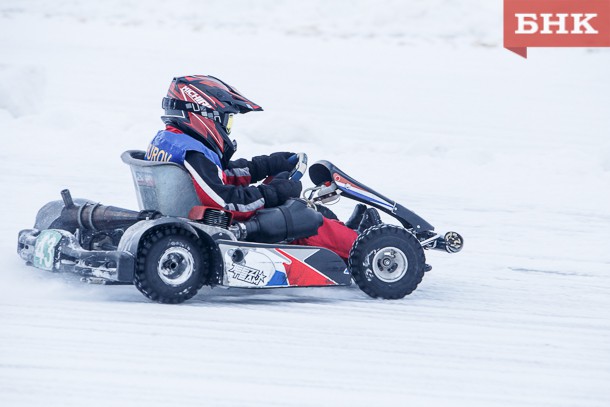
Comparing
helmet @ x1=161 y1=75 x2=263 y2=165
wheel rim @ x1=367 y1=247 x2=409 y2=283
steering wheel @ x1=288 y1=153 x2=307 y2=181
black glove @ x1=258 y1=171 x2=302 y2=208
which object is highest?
helmet @ x1=161 y1=75 x2=263 y2=165

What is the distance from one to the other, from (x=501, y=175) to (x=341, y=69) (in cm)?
1137

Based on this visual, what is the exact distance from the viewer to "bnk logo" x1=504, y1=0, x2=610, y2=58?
2578cm

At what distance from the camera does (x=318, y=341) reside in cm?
605

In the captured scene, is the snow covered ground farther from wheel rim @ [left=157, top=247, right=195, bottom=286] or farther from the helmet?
the helmet

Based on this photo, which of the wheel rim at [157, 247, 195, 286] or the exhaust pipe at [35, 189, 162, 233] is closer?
the wheel rim at [157, 247, 195, 286]

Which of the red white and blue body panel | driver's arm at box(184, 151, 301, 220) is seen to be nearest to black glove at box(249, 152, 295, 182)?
driver's arm at box(184, 151, 301, 220)

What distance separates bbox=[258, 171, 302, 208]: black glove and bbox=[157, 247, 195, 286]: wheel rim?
0.77 m

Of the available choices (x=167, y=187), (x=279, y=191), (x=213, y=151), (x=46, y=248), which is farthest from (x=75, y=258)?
(x=279, y=191)

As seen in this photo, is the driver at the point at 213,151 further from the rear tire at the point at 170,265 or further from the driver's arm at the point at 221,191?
the rear tire at the point at 170,265

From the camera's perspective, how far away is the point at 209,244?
6.80 m

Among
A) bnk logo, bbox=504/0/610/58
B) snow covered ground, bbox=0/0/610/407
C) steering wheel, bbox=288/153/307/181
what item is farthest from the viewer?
bnk logo, bbox=504/0/610/58

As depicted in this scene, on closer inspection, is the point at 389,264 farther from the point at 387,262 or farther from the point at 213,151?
the point at 213,151

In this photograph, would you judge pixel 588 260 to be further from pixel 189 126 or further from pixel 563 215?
pixel 189 126

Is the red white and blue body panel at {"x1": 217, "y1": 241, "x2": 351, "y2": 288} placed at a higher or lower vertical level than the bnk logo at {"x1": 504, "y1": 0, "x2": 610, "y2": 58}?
lower
